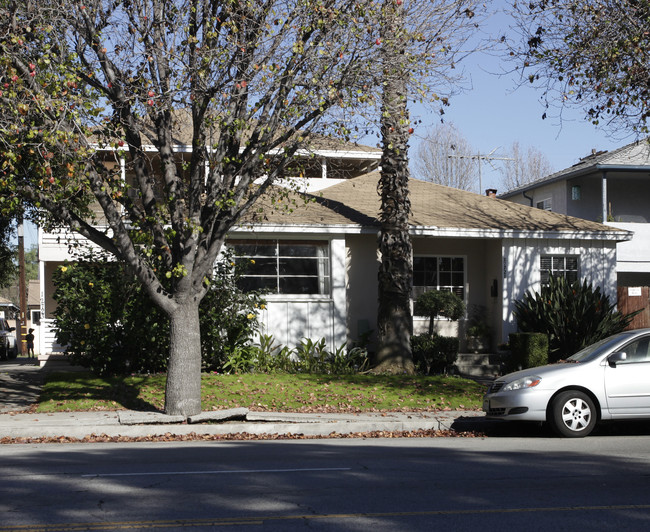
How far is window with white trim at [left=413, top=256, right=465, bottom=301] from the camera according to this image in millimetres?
20219

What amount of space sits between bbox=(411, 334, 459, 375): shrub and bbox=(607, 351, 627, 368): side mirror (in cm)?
731

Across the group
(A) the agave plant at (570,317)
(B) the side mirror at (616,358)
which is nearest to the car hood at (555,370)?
(B) the side mirror at (616,358)

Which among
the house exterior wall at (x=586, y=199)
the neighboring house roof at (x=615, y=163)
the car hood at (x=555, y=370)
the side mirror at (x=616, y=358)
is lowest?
the car hood at (x=555, y=370)

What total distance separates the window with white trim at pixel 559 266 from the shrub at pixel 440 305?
268 centimetres

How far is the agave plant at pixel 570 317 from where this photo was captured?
1722 centimetres

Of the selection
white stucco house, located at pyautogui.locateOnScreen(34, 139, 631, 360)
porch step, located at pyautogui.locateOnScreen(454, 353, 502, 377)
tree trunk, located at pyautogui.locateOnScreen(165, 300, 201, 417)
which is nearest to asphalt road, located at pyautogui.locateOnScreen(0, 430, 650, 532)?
tree trunk, located at pyautogui.locateOnScreen(165, 300, 201, 417)

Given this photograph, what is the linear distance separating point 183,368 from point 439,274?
9.72 metres

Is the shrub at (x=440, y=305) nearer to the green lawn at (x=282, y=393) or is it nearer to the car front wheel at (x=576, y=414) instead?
the green lawn at (x=282, y=393)

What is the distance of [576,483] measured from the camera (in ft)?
24.7

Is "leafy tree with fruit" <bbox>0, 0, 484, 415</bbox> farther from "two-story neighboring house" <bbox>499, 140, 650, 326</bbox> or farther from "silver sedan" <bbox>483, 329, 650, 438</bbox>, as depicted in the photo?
"two-story neighboring house" <bbox>499, 140, 650, 326</bbox>

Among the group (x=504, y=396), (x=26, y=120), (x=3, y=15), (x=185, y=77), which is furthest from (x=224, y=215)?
(x=504, y=396)

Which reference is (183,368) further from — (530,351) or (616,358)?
(530,351)

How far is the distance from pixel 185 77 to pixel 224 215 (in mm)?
2383

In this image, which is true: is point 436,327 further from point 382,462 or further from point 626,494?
point 626,494
